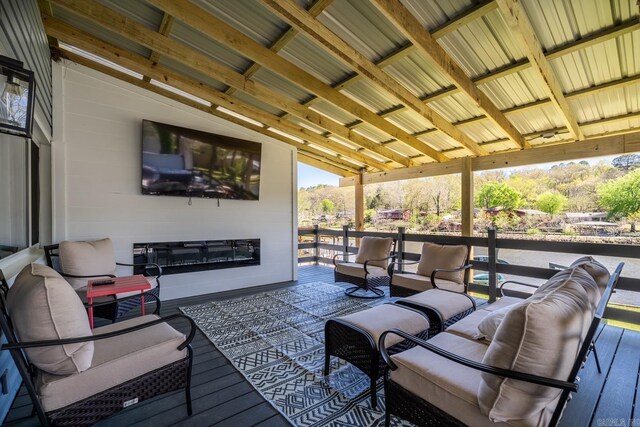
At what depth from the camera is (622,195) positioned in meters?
9.48

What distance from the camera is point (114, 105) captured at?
13.3 ft

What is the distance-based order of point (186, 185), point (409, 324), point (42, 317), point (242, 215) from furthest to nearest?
point (242, 215)
point (186, 185)
point (409, 324)
point (42, 317)

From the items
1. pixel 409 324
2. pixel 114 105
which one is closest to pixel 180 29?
pixel 114 105

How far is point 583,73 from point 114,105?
6091 mm

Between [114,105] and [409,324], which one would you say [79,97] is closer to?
[114,105]

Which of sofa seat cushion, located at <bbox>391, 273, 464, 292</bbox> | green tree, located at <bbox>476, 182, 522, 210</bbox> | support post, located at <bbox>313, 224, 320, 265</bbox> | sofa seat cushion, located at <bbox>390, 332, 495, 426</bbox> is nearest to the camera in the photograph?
sofa seat cushion, located at <bbox>390, 332, 495, 426</bbox>

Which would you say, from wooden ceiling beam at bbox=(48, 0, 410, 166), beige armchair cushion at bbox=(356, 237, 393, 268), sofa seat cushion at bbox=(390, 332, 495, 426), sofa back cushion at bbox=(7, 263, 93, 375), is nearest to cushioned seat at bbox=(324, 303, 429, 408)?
sofa seat cushion at bbox=(390, 332, 495, 426)

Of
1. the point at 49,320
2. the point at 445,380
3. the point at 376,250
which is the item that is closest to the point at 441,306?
the point at 445,380

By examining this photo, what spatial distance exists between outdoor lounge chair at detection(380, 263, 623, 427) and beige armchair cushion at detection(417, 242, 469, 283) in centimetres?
227

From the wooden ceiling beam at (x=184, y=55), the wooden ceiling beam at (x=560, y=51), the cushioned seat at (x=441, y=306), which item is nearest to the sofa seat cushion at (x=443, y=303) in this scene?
the cushioned seat at (x=441, y=306)

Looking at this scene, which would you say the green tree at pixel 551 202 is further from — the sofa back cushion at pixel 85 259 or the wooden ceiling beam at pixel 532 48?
the sofa back cushion at pixel 85 259

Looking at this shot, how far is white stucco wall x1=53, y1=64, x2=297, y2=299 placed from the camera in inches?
146

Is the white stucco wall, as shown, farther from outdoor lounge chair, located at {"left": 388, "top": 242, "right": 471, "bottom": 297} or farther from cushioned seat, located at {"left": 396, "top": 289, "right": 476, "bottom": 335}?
cushioned seat, located at {"left": 396, "top": 289, "right": 476, "bottom": 335}

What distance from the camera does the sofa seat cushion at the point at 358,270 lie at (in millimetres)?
4352
